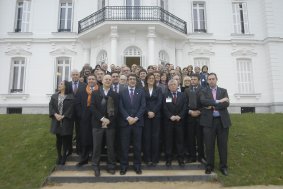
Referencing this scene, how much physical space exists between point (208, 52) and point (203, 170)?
40.6ft

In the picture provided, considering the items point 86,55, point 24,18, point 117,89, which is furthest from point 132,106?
point 24,18

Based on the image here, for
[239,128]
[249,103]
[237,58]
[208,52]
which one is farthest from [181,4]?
[239,128]

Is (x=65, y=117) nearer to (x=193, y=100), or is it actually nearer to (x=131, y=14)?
(x=193, y=100)

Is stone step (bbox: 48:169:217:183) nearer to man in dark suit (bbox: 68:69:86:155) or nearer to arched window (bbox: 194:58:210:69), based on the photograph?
man in dark suit (bbox: 68:69:86:155)

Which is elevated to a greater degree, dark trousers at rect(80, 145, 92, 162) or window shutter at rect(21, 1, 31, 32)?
window shutter at rect(21, 1, 31, 32)

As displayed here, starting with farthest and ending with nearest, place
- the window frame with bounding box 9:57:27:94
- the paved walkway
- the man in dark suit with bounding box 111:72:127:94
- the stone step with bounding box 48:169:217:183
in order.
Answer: the window frame with bounding box 9:57:27:94
the man in dark suit with bounding box 111:72:127:94
the stone step with bounding box 48:169:217:183
the paved walkway

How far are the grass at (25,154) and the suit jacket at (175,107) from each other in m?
2.99

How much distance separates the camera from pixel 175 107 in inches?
260

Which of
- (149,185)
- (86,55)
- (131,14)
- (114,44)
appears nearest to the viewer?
(149,185)

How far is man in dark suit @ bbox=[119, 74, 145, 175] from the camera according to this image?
617 cm

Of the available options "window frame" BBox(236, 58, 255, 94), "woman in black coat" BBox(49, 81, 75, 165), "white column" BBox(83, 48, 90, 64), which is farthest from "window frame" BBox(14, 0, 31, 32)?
"window frame" BBox(236, 58, 255, 94)

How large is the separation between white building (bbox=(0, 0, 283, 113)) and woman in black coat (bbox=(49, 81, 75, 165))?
9.48 m

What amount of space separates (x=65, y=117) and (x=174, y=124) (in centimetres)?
257

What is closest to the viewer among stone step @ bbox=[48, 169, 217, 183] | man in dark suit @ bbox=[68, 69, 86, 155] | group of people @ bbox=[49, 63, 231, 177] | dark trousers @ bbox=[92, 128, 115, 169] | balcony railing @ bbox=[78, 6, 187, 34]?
stone step @ bbox=[48, 169, 217, 183]
